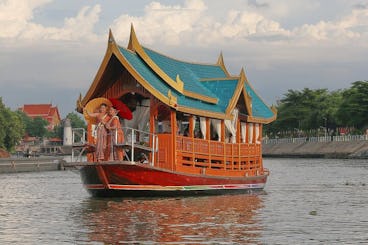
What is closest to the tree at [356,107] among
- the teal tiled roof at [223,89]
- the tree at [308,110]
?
the tree at [308,110]

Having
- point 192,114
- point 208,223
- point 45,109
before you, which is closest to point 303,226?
point 208,223

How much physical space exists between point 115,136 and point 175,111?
2343 millimetres

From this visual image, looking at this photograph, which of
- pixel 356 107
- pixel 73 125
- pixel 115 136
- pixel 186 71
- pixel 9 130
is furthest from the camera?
pixel 73 125

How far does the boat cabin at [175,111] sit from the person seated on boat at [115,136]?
31cm

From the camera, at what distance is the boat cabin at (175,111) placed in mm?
24766

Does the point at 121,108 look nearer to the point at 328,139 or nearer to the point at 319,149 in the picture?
the point at 319,149

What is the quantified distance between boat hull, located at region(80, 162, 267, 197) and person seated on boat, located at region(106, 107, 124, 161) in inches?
23.4

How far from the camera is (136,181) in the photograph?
23969mm

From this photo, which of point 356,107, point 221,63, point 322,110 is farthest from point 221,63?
point 322,110

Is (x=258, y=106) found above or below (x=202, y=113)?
above

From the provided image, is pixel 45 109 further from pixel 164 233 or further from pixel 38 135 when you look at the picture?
pixel 164 233

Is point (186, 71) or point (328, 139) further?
point (328, 139)

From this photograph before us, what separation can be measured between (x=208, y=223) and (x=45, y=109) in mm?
185004

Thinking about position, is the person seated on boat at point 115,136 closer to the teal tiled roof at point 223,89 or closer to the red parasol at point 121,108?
the red parasol at point 121,108
